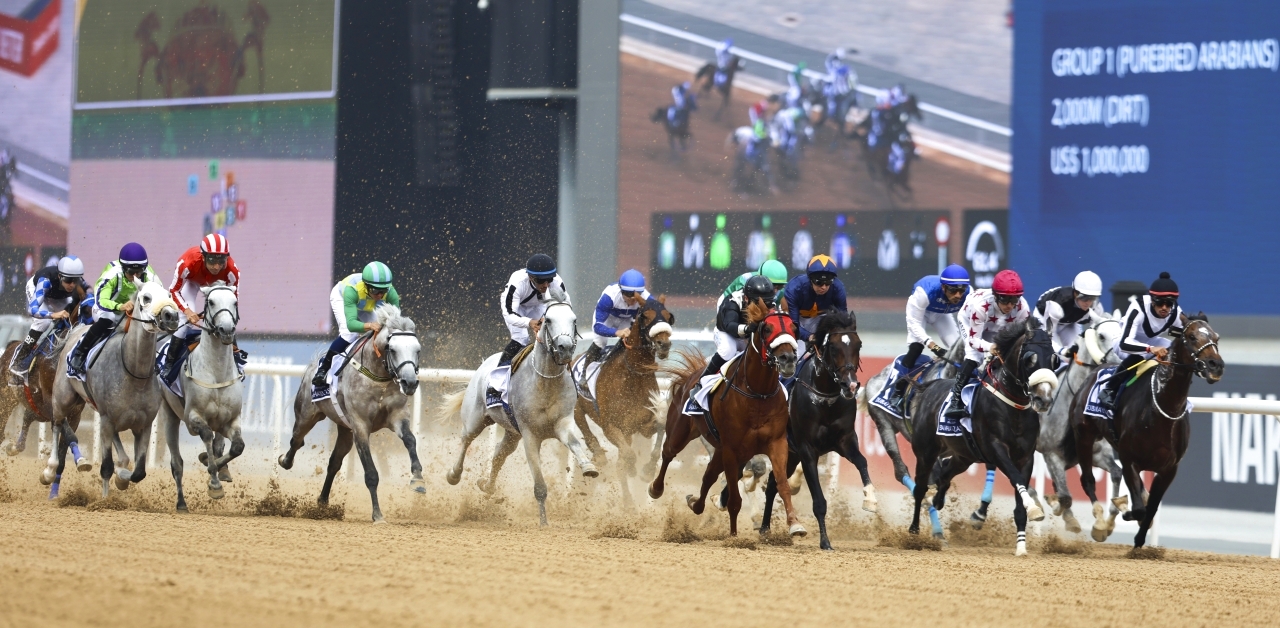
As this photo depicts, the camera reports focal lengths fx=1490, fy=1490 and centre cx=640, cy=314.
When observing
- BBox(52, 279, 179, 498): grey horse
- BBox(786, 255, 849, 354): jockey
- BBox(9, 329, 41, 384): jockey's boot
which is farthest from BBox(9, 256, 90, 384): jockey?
BBox(786, 255, 849, 354): jockey

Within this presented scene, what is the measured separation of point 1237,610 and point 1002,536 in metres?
3.66

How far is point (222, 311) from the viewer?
10594 millimetres

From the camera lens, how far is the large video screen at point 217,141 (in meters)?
22.2

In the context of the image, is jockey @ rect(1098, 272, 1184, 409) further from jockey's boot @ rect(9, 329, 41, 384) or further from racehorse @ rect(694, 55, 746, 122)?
jockey's boot @ rect(9, 329, 41, 384)

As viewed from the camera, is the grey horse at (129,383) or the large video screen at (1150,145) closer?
the grey horse at (129,383)

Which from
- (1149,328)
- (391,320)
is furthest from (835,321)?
(391,320)

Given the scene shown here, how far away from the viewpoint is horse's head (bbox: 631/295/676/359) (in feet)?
35.6

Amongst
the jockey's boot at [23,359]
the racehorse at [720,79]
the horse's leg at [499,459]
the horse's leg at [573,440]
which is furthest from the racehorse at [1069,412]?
the jockey's boot at [23,359]

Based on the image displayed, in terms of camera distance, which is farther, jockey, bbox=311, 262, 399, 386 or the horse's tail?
the horse's tail

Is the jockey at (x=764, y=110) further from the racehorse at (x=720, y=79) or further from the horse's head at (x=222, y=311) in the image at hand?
the horse's head at (x=222, y=311)

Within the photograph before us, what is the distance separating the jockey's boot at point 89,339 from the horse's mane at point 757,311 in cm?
547

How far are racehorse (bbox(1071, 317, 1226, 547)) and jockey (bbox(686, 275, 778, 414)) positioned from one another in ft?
8.62

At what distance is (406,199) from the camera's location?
67.4ft

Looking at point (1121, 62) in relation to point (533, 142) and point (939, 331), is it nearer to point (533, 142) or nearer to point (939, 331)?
point (939, 331)
